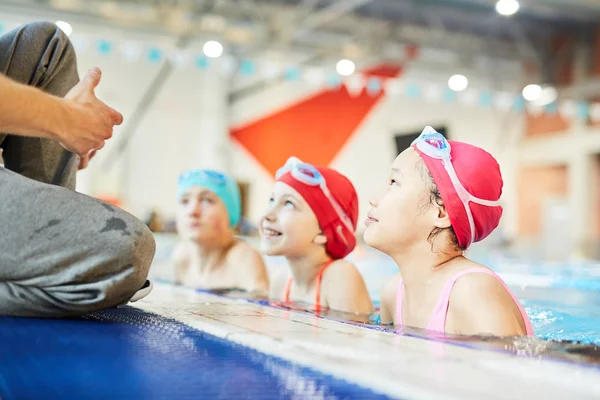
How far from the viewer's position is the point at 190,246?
4691mm

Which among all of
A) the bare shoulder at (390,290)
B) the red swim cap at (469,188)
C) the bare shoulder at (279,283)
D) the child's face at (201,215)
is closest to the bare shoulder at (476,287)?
the red swim cap at (469,188)

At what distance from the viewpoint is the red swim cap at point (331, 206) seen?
11.1ft

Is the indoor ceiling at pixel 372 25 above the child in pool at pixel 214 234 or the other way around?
above

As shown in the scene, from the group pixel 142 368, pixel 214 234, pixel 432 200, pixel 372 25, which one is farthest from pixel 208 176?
pixel 372 25

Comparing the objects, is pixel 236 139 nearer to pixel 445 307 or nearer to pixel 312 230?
pixel 312 230

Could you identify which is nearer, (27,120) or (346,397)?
(346,397)

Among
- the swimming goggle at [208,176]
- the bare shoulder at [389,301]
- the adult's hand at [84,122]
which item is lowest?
the bare shoulder at [389,301]

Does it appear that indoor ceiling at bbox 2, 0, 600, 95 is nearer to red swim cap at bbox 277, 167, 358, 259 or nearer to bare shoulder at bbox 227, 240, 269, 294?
bare shoulder at bbox 227, 240, 269, 294

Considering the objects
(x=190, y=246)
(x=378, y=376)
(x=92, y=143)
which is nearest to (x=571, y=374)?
(x=378, y=376)

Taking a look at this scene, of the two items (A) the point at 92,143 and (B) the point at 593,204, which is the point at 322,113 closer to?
(B) the point at 593,204

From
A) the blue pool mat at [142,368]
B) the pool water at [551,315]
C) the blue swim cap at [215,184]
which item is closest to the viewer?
the blue pool mat at [142,368]

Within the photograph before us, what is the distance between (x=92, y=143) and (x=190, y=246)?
9.59 ft

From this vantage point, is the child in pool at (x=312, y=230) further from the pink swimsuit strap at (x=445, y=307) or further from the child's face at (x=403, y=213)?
the pink swimsuit strap at (x=445, y=307)

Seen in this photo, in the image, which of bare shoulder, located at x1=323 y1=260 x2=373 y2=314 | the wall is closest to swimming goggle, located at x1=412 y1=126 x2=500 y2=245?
bare shoulder, located at x1=323 y1=260 x2=373 y2=314
